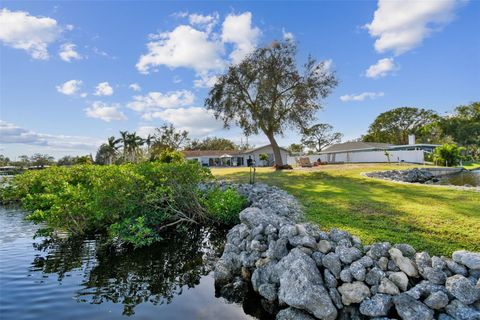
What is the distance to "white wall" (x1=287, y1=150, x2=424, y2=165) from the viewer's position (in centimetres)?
3135

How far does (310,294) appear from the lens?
3969 millimetres

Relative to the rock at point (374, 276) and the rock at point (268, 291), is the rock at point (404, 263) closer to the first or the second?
the rock at point (374, 276)

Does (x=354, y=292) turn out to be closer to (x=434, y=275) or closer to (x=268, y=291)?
(x=434, y=275)

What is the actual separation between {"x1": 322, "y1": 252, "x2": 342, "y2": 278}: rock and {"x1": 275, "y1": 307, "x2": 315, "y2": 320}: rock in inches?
28.1

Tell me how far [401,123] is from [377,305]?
2280 inches

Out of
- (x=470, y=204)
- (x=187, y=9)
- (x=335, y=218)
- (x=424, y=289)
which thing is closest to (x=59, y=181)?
(x=187, y=9)

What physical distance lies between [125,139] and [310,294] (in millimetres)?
57478

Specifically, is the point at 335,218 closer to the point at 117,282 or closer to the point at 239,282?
the point at 239,282

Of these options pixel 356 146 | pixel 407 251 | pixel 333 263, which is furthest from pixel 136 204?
pixel 356 146

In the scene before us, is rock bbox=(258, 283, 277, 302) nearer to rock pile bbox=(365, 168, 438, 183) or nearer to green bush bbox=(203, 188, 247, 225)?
green bush bbox=(203, 188, 247, 225)

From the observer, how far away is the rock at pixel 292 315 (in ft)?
13.0

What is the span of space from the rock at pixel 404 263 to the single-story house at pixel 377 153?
31043mm

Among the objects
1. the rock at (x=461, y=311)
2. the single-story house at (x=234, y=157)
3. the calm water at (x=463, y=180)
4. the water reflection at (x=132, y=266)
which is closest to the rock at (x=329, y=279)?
the rock at (x=461, y=311)

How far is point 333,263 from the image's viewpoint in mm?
4312
